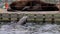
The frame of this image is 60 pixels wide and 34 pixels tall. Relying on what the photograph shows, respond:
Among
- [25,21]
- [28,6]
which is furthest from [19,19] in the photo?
[28,6]

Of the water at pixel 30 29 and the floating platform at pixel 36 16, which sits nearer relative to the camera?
the water at pixel 30 29

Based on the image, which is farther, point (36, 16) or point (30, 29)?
point (36, 16)

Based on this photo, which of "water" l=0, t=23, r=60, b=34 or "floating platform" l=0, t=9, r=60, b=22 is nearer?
"water" l=0, t=23, r=60, b=34

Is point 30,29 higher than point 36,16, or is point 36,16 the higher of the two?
point 36,16

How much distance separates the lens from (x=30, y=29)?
20.2 ft

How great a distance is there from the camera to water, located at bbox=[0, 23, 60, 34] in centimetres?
584

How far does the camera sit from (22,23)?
679 centimetres

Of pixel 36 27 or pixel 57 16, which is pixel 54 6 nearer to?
pixel 57 16

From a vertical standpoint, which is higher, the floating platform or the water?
the floating platform

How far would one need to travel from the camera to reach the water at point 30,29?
5.84m

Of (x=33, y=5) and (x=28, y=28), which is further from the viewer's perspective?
(x=33, y=5)

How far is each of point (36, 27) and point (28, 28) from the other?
26 centimetres

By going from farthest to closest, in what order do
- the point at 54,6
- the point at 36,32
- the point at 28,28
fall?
1. the point at 54,6
2. the point at 28,28
3. the point at 36,32

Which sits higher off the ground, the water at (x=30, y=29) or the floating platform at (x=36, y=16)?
the floating platform at (x=36, y=16)
